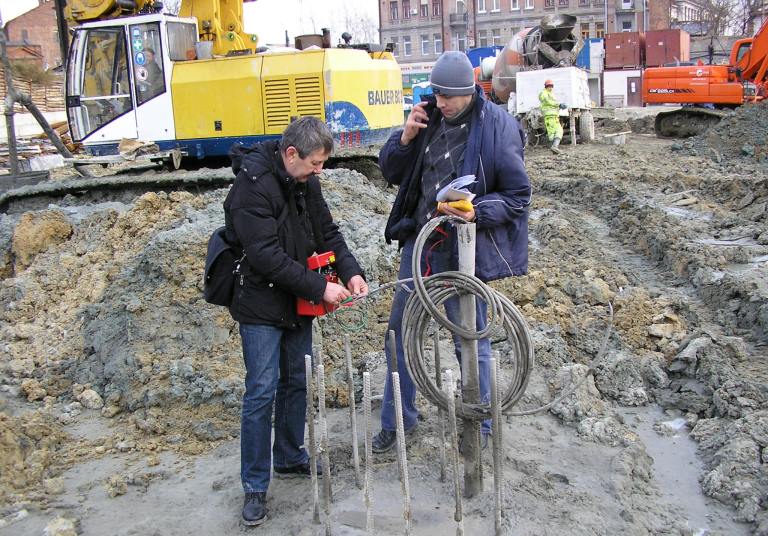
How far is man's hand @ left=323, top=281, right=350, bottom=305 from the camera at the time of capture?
345cm

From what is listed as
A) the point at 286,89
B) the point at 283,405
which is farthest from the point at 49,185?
the point at 283,405

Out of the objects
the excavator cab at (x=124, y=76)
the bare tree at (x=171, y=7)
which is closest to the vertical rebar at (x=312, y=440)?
the excavator cab at (x=124, y=76)

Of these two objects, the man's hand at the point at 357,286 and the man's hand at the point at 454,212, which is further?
the man's hand at the point at 357,286

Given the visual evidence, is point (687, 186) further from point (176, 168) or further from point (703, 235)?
point (176, 168)

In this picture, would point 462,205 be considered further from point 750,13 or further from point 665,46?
point 750,13

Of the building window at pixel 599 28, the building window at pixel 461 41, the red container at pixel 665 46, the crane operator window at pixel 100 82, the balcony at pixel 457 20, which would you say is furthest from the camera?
the building window at pixel 461 41

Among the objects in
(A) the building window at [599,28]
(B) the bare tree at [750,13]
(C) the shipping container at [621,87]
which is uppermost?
(A) the building window at [599,28]

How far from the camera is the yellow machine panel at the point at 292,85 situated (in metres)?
9.27

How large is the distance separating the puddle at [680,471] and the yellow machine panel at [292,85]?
19.4ft

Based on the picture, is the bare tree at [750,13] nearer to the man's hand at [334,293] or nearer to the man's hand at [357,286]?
the man's hand at [357,286]

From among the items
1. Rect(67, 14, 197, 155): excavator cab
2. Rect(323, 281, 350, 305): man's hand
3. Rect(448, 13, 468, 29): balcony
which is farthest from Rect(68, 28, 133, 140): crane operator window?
Rect(448, 13, 468, 29): balcony

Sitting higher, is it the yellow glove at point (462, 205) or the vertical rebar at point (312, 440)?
the yellow glove at point (462, 205)

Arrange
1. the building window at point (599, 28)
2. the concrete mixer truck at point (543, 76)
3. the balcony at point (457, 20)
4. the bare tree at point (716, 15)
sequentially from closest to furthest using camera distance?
the concrete mixer truck at point (543, 76) < the bare tree at point (716, 15) < the building window at point (599, 28) < the balcony at point (457, 20)

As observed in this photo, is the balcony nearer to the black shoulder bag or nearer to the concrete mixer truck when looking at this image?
the concrete mixer truck
